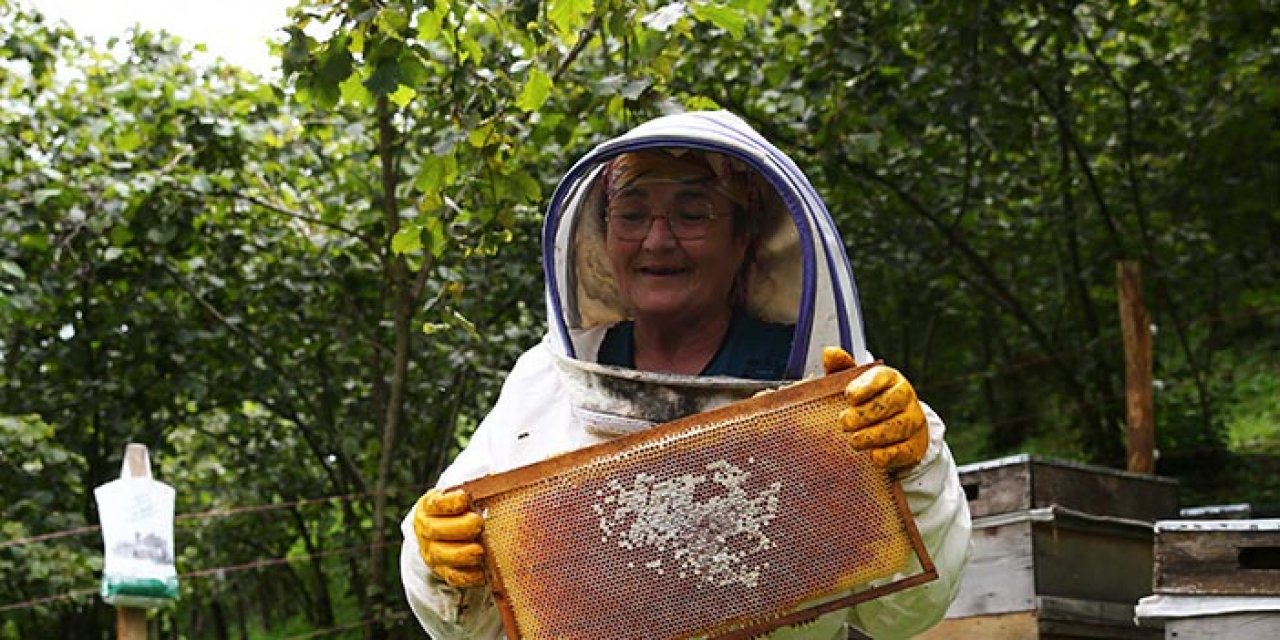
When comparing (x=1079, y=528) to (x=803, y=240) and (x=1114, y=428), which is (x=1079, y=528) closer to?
(x=803, y=240)

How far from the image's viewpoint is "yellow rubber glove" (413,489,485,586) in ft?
6.91

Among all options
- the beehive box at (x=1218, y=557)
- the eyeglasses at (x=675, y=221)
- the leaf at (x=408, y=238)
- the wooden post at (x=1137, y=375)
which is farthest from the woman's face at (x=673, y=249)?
the wooden post at (x=1137, y=375)

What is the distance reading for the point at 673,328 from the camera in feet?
8.00

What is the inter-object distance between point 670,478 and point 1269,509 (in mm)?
2880

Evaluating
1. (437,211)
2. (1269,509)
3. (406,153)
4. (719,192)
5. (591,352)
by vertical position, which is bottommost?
(1269,509)

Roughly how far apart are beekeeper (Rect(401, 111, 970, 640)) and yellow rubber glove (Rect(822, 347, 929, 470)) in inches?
1.6

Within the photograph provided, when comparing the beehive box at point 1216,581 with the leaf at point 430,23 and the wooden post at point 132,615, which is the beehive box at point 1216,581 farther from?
the wooden post at point 132,615

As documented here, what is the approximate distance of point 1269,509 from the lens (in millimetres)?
4285

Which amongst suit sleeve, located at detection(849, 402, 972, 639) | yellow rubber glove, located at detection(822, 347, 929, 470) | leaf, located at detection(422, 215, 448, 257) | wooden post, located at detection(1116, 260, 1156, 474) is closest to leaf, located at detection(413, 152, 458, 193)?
leaf, located at detection(422, 215, 448, 257)

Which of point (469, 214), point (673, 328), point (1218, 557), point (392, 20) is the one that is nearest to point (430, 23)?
point (392, 20)

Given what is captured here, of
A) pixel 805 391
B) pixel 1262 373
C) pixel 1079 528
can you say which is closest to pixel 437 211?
pixel 1079 528

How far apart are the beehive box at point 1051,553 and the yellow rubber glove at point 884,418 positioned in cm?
249

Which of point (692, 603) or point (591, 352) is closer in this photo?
point (692, 603)

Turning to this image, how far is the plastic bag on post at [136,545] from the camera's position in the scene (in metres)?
4.64
